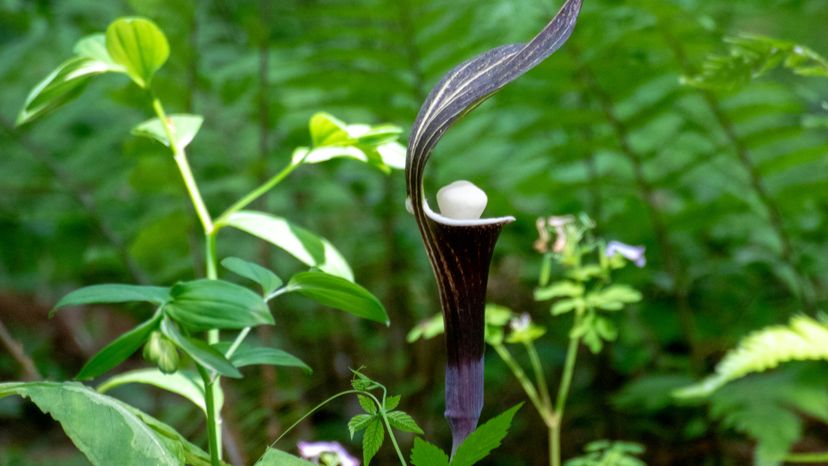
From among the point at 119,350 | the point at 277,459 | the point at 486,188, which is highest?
the point at 119,350

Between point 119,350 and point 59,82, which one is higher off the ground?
point 59,82

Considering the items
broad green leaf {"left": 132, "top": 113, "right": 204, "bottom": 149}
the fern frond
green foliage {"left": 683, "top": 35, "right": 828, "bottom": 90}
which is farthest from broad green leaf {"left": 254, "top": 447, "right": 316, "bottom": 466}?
green foliage {"left": 683, "top": 35, "right": 828, "bottom": 90}

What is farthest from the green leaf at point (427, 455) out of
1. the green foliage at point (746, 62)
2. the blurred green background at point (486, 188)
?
the blurred green background at point (486, 188)

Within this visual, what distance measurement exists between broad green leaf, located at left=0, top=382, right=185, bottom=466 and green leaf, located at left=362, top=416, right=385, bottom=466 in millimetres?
124

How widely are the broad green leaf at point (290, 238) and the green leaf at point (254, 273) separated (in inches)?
2.6

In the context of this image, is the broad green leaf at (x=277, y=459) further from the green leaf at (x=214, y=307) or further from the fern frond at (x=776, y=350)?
the fern frond at (x=776, y=350)

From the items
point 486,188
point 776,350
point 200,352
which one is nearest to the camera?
point 200,352

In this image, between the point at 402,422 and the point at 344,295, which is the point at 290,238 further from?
the point at 402,422

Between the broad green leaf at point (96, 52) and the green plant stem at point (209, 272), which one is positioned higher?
the broad green leaf at point (96, 52)

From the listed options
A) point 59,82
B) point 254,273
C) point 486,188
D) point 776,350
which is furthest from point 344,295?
point 486,188

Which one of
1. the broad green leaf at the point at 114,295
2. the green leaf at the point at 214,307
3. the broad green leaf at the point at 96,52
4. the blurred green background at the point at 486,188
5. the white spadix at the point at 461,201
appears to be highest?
the broad green leaf at the point at 96,52

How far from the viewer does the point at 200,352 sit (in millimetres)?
485

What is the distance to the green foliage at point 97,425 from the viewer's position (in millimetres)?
506

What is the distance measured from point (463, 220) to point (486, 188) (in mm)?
1044
